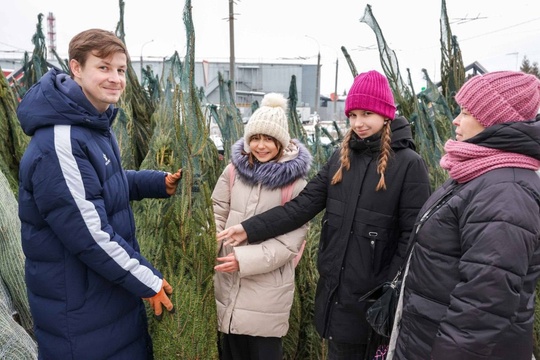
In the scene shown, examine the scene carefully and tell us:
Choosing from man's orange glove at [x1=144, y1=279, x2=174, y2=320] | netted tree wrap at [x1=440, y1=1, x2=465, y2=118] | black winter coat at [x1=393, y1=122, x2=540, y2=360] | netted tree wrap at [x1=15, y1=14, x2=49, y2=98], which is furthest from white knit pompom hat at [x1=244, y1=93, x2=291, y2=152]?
netted tree wrap at [x1=15, y1=14, x2=49, y2=98]

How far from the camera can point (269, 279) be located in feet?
6.80

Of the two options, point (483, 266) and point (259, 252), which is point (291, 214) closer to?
point (259, 252)

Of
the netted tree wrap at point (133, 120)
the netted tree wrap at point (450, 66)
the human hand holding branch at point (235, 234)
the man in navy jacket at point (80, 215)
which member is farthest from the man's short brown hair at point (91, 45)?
the netted tree wrap at point (450, 66)

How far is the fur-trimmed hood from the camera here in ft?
6.85

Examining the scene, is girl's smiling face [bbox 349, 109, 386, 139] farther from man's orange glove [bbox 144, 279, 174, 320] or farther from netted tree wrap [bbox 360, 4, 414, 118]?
netted tree wrap [bbox 360, 4, 414, 118]

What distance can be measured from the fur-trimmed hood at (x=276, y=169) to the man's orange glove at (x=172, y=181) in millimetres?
352

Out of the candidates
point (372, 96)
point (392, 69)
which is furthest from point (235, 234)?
point (392, 69)

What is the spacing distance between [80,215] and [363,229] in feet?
3.62

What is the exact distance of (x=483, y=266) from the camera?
1141mm

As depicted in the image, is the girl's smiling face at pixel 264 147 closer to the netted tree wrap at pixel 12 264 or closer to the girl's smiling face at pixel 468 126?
the girl's smiling face at pixel 468 126

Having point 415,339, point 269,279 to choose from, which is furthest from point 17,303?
point 415,339

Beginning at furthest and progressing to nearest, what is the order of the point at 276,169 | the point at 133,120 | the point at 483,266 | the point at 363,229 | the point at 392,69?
the point at 133,120, the point at 392,69, the point at 276,169, the point at 363,229, the point at 483,266

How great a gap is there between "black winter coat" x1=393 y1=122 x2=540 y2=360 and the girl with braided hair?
0.42 metres

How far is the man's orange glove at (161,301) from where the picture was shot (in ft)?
5.27
